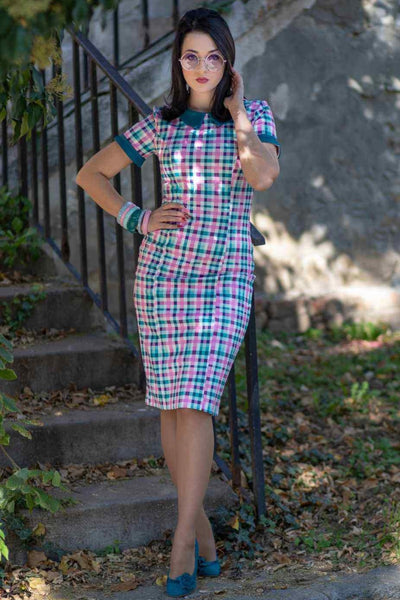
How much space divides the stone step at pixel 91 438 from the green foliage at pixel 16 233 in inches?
48.5

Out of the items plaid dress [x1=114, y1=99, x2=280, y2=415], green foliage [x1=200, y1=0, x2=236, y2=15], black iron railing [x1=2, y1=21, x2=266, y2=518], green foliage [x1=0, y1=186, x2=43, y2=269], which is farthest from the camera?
green foliage [x1=200, y1=0, x2=236, y2=15]

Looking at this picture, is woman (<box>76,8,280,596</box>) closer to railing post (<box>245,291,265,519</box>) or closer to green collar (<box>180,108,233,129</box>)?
green collar (<box>180,108,233,129</box>)

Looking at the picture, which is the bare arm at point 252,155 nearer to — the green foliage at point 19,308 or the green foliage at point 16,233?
the green foliage at point 19,308

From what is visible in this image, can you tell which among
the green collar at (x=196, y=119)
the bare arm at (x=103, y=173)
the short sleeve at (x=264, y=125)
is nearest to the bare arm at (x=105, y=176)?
the bare arm at (x=103, y=173)

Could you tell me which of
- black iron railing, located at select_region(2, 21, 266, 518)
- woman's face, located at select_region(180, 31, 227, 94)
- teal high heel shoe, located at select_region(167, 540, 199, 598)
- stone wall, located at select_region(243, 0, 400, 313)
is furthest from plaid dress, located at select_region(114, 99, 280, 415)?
stone wall, located at select_region(243, 0, 400, 313)

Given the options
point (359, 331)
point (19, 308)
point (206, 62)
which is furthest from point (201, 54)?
point (359, 331)

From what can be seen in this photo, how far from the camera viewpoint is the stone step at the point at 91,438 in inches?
136

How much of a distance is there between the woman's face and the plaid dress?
4.1 inches

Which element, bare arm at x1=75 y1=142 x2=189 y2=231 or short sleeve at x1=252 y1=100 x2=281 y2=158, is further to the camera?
bare arm at x1=75 y1=142 x2=189 y2=231

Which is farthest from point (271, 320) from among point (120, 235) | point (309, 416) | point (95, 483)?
point (95, 483)

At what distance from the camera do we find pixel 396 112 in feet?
20.8

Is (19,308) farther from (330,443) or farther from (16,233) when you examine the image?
(330,443)

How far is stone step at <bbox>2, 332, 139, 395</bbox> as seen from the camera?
3.80 meters

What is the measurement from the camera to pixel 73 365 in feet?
12.8
